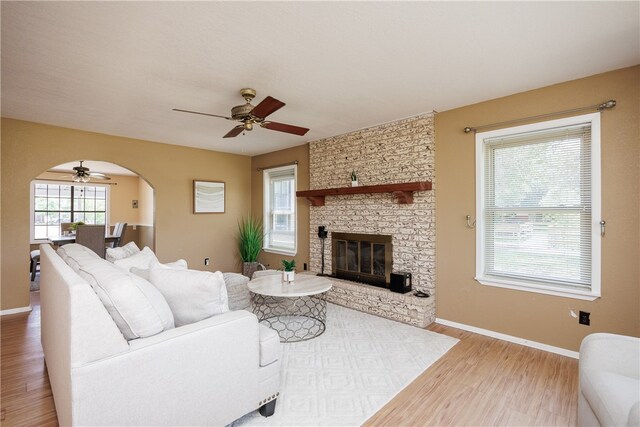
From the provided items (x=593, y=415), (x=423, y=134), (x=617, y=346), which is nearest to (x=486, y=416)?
(x=593, y=415)

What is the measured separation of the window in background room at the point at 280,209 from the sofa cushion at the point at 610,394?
4387mm

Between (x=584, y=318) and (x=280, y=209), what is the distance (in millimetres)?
4604

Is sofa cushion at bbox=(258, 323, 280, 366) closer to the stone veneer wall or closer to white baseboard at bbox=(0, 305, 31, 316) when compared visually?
the stone veneer wall

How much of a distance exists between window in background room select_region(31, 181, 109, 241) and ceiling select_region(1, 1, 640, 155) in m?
4.72

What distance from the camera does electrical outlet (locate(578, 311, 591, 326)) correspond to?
2723 mm

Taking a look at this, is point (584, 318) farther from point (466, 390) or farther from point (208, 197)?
point (208, 197)

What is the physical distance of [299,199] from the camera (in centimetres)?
547

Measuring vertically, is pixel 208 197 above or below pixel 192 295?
above

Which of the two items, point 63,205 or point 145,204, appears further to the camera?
point 145,204

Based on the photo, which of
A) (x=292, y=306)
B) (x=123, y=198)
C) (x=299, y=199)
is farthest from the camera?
(x=123, y=198)

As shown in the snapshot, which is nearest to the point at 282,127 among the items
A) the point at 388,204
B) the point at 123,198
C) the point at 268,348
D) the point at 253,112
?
the point at 253,112

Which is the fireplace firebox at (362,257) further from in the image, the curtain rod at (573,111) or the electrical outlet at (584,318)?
the electrical outlet at (584,318)

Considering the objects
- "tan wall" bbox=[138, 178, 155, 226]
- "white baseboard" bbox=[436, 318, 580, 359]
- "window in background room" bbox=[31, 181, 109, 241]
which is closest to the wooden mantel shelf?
"white baseboard" bbox=[436, 318, 580, 359]

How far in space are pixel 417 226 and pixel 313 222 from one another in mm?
1868
